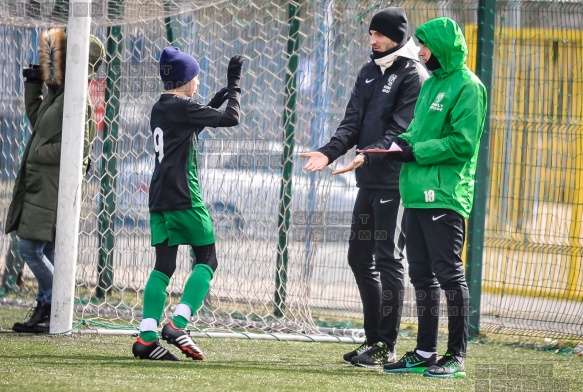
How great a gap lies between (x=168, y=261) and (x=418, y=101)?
5.01 feet

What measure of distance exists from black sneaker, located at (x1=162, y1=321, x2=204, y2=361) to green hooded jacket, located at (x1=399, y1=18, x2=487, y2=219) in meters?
1.30

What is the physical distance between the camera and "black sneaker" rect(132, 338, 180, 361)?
5387mm

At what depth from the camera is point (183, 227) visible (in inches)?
216

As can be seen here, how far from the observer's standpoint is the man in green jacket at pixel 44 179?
6363 millimetres

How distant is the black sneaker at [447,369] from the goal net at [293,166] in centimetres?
195

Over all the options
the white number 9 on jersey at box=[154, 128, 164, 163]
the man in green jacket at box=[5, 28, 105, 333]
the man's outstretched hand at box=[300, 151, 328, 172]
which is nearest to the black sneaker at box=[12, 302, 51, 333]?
the man in green jacket at box=[5, 28, 105, 333]

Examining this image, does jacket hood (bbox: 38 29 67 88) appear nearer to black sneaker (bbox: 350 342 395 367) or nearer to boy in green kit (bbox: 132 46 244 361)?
boy in green kit (bbox: 132 46 244 361)

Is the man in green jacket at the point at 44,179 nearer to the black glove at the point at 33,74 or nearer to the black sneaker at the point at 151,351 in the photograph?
the black glove at the point at 33,74

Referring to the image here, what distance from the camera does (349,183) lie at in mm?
7707

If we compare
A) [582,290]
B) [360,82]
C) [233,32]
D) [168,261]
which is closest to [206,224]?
[168,261]

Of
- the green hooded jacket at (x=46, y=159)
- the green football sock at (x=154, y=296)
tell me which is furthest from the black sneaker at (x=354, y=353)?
the green hooded jacket at (x=46, y=159)

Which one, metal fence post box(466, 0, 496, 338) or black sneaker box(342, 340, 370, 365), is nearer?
black sneaker box(342, 340, 370, 365)

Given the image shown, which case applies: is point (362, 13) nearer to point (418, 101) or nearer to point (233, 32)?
point (233, 32)

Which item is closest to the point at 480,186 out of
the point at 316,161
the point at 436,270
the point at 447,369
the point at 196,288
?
the point at 316,161
